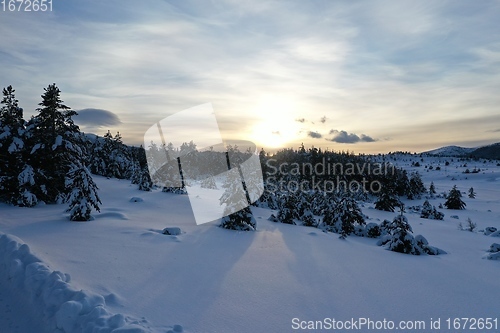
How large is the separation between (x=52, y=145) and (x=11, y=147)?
2368 mm

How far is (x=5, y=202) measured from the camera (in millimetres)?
20609

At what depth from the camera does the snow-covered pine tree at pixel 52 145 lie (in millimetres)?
21719

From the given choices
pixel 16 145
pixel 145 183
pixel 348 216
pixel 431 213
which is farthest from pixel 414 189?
pixel 16 145

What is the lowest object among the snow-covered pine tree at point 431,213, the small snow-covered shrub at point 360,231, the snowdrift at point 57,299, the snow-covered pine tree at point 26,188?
the snow-covered pine tree at point 431,213

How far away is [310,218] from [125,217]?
52.3ft

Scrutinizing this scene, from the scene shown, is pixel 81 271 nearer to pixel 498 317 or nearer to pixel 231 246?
pixel 231 246

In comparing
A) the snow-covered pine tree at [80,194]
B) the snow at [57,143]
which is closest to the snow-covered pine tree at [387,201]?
the snow-covered pine tree at [80,194]

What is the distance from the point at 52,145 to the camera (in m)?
21.7

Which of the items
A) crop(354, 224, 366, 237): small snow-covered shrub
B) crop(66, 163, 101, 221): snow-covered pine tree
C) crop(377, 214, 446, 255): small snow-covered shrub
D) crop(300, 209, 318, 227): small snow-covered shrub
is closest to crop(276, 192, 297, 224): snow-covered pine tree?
crop(300, 209, 318, 227): small snow-covered shrub

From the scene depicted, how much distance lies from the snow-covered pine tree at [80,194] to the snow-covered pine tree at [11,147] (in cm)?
617

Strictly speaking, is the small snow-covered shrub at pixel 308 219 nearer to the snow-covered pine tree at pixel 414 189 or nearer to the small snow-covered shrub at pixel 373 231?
the small snow-covered shrub at pixel 373 231

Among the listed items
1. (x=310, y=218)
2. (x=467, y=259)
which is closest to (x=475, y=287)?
(x=467, y=259)

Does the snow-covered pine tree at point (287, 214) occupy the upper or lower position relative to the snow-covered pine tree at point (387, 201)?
upper

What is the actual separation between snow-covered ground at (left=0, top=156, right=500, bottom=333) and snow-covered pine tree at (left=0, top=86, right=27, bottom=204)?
600 cm
